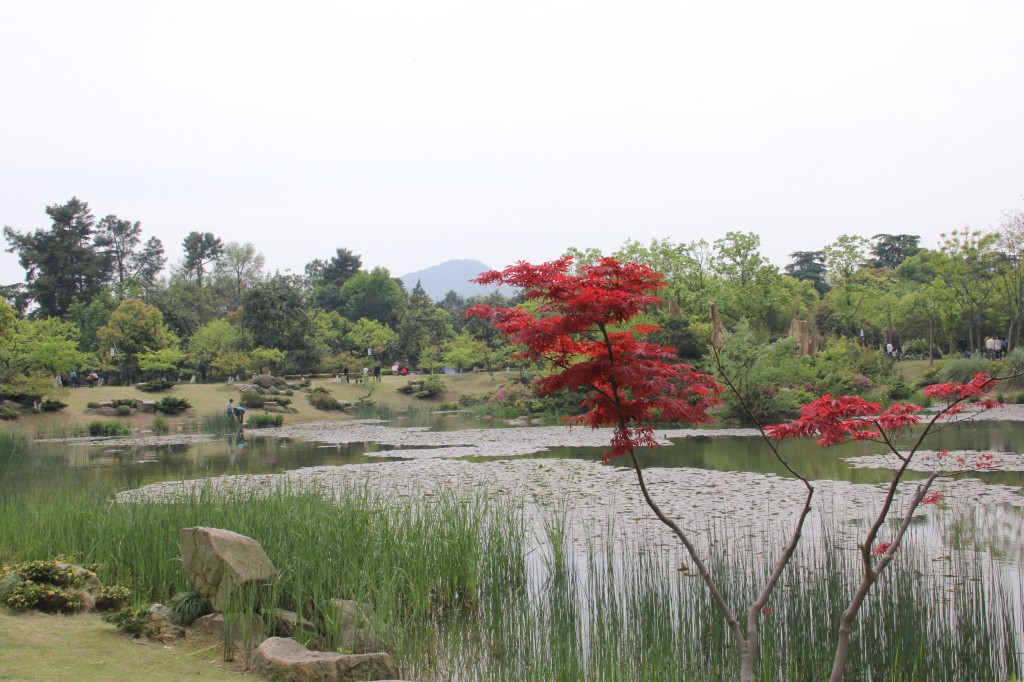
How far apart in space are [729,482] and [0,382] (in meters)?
24.3

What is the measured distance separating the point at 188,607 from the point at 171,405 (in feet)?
80.2

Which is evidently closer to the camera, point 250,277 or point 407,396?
point 407,396

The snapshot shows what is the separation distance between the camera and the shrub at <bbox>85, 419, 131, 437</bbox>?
22938 millimetres

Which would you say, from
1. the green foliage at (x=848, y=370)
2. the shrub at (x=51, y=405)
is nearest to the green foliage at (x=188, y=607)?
the green foliage at (x=848, y=370)

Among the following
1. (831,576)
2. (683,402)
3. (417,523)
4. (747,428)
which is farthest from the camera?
(747,428)

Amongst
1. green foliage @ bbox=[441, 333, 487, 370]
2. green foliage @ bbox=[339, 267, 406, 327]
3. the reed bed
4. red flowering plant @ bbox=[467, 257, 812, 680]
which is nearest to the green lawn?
the reed bed

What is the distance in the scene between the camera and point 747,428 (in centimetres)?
2038

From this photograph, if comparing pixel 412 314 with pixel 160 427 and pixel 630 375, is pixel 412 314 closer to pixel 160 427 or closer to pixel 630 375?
pixel 160 427

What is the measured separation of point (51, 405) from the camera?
25.0 m

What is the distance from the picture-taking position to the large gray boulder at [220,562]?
4.78 meters

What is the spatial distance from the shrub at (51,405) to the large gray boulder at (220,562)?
2380 cm

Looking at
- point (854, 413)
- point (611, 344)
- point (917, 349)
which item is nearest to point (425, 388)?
point (917, 349)

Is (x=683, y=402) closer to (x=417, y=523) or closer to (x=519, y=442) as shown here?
(x=417, y=523)

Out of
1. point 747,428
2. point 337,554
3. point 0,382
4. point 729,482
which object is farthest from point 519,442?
point 0,382
